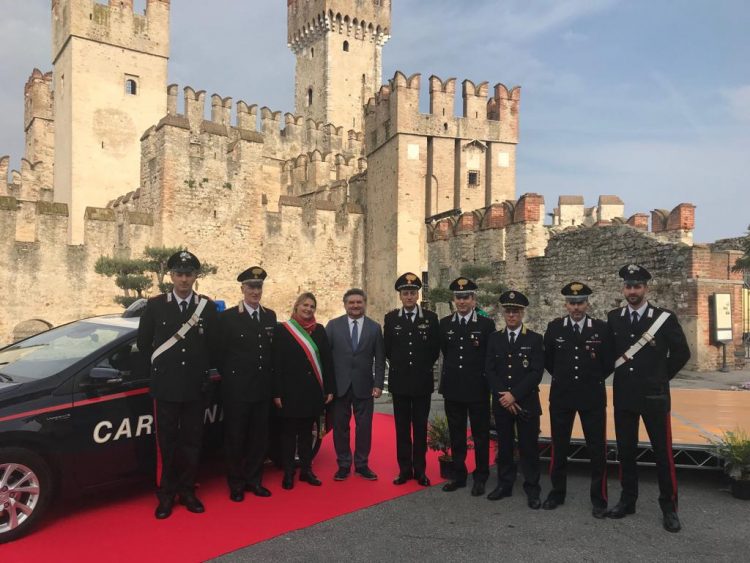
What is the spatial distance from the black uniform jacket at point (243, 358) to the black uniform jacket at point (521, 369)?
216 centimetres

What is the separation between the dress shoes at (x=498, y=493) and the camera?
19.0ft

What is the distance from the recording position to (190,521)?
5148 millimetres

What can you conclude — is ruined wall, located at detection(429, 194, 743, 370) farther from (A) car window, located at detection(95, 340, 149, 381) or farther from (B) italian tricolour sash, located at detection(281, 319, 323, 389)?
(A) car window, located at detection(95, 340, 149, 381)

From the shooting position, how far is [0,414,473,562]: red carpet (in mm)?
4508

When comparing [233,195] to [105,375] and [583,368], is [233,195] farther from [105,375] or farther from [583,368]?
[583,368]

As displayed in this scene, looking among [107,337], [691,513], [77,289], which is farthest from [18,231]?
[691,513]

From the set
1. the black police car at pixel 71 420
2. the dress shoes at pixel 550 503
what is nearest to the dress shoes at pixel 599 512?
the dress shoes at pixel 550 503

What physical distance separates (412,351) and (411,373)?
22cm

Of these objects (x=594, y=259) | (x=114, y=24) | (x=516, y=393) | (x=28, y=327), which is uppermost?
(x=114, y=24)

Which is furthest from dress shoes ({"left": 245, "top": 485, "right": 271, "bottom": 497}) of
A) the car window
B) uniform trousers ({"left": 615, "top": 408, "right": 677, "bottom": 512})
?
uniform trousers ({"left": 615, "top": 408, "right": 677, "bottom": 512})

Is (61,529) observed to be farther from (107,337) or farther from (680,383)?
(680,383)

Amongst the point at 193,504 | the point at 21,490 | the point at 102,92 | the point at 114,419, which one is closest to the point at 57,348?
the point at 114,419

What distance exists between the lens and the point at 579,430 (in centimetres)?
681

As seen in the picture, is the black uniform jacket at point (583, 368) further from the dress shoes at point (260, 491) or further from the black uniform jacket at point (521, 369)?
the dress shoes at point (260, 491)
